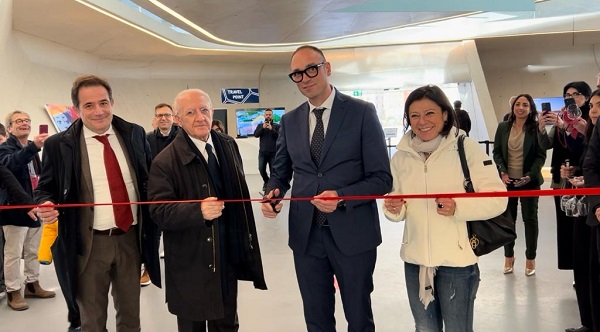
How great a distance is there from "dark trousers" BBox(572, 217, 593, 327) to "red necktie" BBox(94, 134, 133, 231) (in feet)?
9.33

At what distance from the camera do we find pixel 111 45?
11.7 metres

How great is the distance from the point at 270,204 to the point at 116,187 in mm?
873

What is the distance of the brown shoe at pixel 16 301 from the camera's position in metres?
3.82

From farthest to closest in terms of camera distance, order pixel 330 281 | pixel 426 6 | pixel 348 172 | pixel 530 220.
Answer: pixel 426 6 < pixel 530 220 < pixel 330 281 < pixel 348 172

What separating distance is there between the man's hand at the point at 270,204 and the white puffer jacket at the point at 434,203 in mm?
651

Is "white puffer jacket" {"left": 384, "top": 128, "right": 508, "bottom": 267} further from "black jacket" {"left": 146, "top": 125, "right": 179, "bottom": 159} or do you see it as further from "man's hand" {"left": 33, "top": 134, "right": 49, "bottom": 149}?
"black jacket" {"left": 146, "top": 125, "right": 179, "bottom": 159}

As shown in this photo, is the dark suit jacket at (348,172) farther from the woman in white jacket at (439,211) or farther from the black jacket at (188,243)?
the black jacket at (188,243)

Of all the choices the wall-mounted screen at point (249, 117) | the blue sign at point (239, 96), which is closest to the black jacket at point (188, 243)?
the wall-mounted screen at point (249, 117)

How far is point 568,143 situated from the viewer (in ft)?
10.8

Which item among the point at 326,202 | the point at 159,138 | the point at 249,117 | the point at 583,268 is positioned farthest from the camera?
the point at 249,117

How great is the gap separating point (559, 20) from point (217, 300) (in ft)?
42.0

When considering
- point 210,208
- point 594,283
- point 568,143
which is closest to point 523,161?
point 568,143

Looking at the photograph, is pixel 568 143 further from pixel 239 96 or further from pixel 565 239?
pixel 239 96

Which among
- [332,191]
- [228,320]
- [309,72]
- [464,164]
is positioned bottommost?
[228,320]
